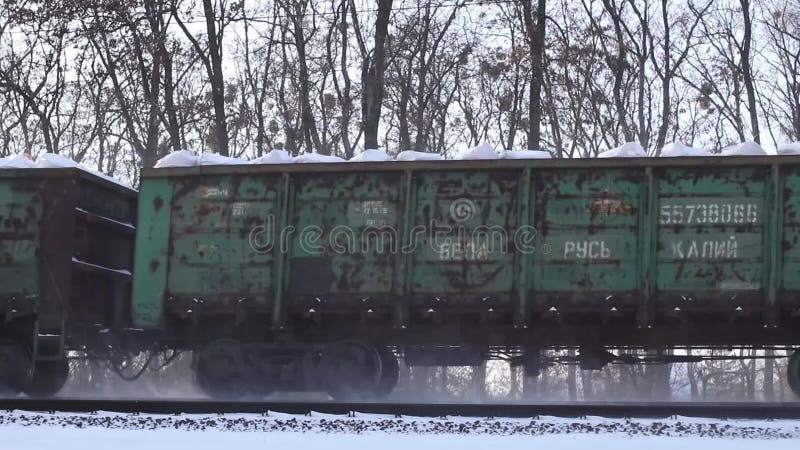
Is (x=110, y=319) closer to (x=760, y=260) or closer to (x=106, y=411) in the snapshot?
(x=106, y=411)

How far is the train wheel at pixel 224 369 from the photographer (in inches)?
496

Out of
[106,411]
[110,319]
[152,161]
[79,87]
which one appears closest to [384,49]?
[152,161]

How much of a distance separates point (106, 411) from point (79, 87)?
25779 millimetres

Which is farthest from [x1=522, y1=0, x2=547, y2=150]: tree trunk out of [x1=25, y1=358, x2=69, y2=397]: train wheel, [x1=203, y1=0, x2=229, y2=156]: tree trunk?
[x1=25, y1=358, x2=69, y2=397]: train wheel

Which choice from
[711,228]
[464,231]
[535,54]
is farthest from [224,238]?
[535,54]

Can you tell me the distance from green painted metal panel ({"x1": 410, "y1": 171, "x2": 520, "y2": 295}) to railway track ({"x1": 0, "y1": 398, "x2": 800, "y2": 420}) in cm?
193

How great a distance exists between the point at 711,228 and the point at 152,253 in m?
6.43

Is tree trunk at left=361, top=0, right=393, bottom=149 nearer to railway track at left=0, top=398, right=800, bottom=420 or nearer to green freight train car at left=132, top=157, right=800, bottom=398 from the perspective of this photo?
green freight train car at left=132, top=157, right=800, bottom=398

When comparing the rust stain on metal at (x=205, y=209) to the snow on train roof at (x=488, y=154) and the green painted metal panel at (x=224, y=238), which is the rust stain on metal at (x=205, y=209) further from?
the snow on train roof at (x=488, y=154)

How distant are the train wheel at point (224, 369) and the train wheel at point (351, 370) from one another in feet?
3.38

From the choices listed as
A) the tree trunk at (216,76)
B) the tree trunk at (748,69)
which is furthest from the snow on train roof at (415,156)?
the tree trunk at (748,69)

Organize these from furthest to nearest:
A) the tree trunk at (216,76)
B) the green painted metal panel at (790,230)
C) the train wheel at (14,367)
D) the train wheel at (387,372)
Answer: the tree trunk at (216,76)
the train wheel at (14,367)
the train wheel at (387,372)
the green painted metal panel at (790,230)

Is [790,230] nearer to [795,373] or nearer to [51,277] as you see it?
[795,373]

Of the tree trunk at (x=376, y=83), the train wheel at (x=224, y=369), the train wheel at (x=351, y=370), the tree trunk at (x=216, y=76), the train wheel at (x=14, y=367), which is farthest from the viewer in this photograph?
the tree trunk at (x=216, y=76)
